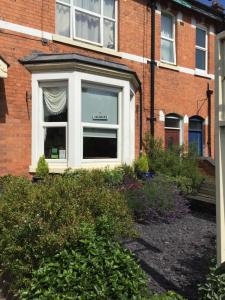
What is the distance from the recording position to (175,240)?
6.38 metres

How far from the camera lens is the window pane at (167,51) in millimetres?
13219

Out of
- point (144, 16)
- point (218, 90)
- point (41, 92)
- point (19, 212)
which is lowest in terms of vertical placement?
point (19, 212)

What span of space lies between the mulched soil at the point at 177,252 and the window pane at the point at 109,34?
550cm

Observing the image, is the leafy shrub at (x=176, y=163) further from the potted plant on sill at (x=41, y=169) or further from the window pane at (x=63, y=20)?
the window pane at (x=63, y=20)

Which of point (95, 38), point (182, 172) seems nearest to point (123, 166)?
point (182, 172)

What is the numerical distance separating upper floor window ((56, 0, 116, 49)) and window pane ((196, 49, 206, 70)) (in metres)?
4.48

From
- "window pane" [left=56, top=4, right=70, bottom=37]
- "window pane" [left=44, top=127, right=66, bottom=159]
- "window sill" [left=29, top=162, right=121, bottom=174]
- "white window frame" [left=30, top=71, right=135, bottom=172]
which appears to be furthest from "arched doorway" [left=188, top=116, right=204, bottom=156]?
"window pane" [left=44, top=127, right=66, bottom=159]

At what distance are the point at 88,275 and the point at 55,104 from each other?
20.1ft

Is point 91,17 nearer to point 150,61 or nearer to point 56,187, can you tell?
point 150,61

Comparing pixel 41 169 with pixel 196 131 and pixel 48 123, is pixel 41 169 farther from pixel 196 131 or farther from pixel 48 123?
pixel 196 131

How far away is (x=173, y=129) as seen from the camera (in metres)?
13.6

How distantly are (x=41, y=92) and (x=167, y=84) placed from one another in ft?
Result: 16.6

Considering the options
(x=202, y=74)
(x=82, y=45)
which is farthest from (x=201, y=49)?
(x=82, y=45)

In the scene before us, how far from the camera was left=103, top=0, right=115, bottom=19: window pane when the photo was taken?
1112 cm
